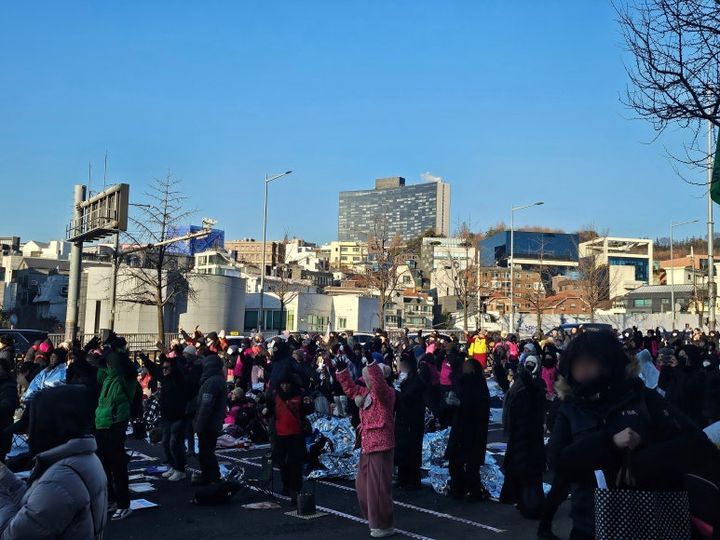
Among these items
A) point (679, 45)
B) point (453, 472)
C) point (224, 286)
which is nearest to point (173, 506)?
point (453, 472)

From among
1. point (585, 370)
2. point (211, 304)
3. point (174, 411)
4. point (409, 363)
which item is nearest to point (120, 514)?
point (174, 411)

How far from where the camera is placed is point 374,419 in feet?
25.7

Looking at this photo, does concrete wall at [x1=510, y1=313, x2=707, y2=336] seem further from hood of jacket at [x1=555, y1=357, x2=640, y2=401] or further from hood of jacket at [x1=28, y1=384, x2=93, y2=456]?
hood of jacket at [x1=28, y1=384, x2=93, y2=456]

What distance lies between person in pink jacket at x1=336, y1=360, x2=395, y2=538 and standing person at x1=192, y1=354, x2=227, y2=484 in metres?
2.48

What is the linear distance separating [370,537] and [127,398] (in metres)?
3.39

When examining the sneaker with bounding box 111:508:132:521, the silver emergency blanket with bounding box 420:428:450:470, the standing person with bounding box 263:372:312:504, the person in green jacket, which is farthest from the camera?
the silver emergency blanket with bounding box 420:428:450:470

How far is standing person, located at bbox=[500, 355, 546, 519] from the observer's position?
8.45 m

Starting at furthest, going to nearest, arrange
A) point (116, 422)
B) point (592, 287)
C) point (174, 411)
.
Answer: point (592, 287)
point (174, 411)
point (116, 422)

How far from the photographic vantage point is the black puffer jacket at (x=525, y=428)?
8.46m

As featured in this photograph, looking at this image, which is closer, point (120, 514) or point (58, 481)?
point (58, 481)

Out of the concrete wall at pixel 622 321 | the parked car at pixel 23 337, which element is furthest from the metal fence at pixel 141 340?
the concrete wall at pixel 622 321

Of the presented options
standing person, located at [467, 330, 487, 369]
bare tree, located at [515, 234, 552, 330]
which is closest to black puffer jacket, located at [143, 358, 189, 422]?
standing person, located at [467, 330, 487, 369]

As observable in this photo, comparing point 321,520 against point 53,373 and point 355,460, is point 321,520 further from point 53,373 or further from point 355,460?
point 53,373

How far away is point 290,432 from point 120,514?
2.25 m
